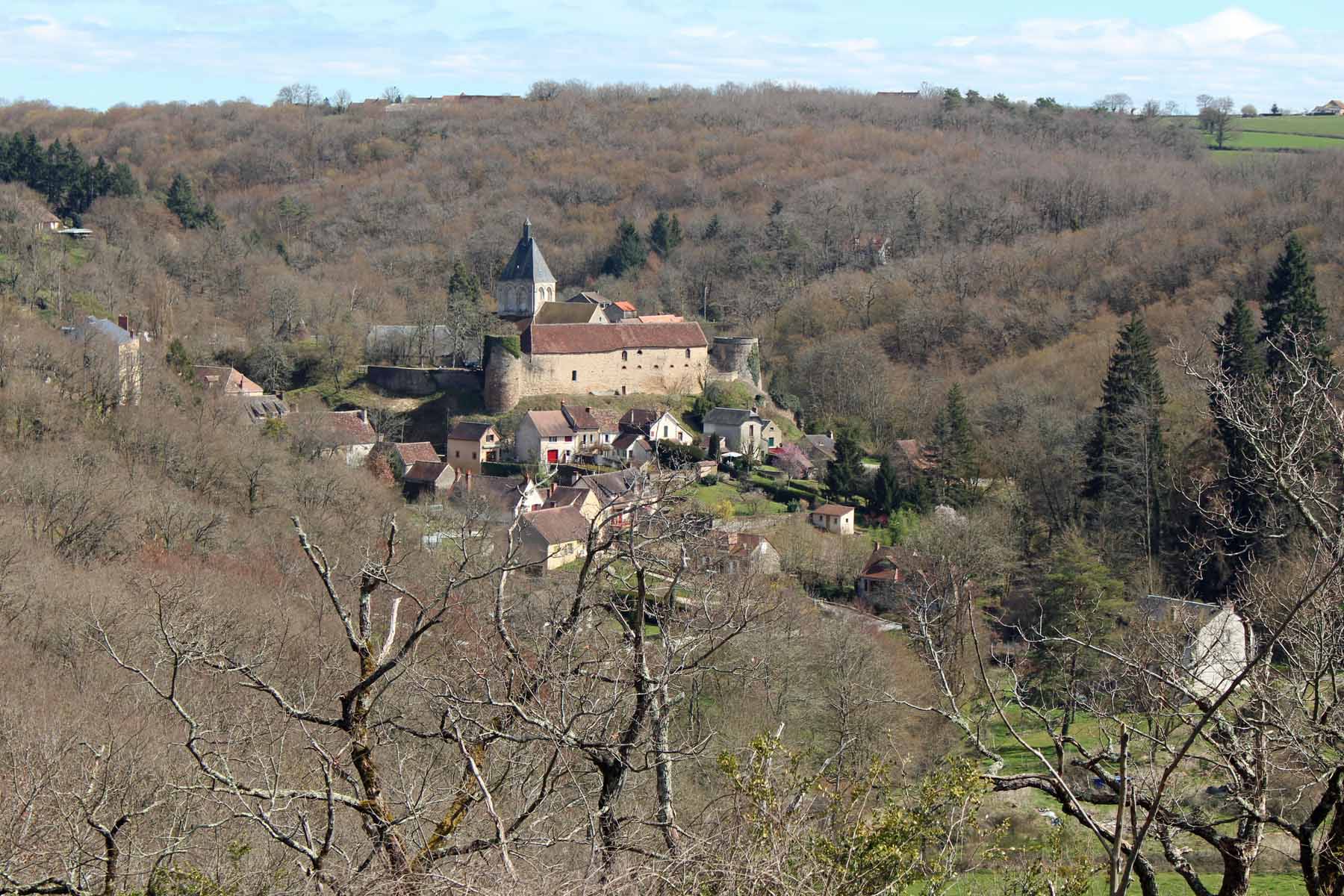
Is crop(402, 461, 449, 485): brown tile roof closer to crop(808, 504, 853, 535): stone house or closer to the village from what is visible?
the village

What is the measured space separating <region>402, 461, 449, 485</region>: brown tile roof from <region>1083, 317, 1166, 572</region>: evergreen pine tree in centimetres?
1567

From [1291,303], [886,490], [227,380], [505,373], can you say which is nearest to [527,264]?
[505,373]

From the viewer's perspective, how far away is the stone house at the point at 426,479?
108 ft

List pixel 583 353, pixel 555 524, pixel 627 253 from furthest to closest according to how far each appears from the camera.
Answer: pixel 627 253 → pixel 583 353 → pixel 555 524

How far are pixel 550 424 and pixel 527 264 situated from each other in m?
9.59

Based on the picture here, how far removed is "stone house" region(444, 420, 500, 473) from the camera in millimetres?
35594

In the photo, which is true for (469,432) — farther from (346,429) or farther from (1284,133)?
(1284,133)

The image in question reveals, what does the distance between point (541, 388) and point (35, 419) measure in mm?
16008

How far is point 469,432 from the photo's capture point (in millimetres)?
35969

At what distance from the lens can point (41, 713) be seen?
13.1 m

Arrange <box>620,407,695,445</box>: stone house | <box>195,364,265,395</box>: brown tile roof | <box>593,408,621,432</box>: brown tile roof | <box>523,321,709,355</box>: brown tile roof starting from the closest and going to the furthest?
<box>195,364,265,395</box>: brown tile roof → <box>620,407,695,445</box>: stone house → <box>593,408,621,432</box>: brown tile roof → <box>523,321,709,355</box>: brown tile roof

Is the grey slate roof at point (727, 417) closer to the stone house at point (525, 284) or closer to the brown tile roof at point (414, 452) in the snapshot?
the brown tile roof at point (414, 452)

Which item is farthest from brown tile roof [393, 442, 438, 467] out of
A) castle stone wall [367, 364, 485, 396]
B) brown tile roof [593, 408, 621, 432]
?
brown tile roof [593, 408, 621, 432]

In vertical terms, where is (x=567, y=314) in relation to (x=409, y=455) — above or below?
above
